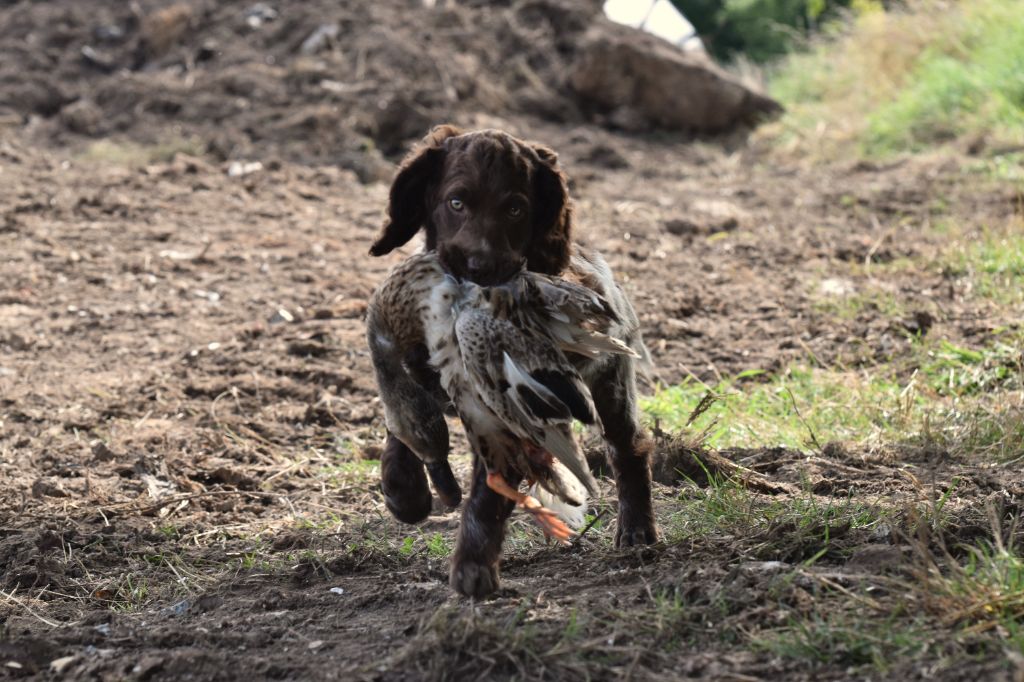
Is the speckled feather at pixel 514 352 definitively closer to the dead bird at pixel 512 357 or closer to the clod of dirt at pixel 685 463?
the dead bird at pixel 512 357

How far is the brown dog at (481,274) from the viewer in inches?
146

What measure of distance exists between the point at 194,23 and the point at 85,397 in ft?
29.3

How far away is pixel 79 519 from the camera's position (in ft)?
16.0

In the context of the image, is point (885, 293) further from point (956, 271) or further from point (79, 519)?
point (79, 519)

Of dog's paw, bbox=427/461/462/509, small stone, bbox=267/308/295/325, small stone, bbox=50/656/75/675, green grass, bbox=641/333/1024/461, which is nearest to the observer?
small stone, bbox=50/656/75/675

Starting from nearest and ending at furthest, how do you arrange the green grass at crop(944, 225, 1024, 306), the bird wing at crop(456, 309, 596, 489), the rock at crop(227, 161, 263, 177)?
1. the bird wing at crop(456, 309, 596, 489)
2. the green grass at crop(944, 225, 1024, 306)
3. the rock at crop(227, 161, 263, 177)

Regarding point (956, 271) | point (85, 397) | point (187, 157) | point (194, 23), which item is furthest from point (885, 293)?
point (194, 23)

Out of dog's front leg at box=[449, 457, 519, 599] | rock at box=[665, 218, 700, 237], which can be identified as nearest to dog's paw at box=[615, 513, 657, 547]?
dog's front leg at box=[449, 457, 519, 599]

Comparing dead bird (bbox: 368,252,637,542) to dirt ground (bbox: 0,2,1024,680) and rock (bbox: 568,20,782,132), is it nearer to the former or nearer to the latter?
dirt ground (bbox: 0,2,1024,680)

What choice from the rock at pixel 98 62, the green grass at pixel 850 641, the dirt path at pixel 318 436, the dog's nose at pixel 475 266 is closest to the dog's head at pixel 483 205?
the dog's nose at pixel 475 266

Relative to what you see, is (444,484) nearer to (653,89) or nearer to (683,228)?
(683,228)

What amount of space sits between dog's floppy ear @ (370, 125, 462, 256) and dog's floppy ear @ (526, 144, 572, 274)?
34 cm

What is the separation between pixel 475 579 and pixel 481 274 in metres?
0.87

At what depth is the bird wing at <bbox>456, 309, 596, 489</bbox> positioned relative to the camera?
3273 millimetres
